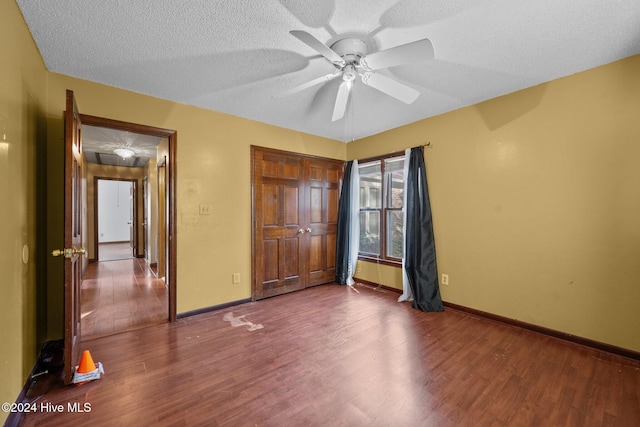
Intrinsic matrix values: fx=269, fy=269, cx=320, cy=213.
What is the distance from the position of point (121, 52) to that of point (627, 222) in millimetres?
4265

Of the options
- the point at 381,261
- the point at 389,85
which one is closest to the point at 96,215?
the point at 381,261

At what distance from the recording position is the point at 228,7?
5.39ft

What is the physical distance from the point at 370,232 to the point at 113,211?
9.43m

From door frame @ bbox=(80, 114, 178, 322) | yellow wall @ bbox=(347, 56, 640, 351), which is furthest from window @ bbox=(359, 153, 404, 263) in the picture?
door frame @ bbox=(80, 114, 178, 322)

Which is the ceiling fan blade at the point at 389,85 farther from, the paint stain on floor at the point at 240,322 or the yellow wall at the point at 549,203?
the paint stain on floor at the point at 240,322

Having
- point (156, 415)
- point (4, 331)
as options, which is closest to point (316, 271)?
point (156, 415)

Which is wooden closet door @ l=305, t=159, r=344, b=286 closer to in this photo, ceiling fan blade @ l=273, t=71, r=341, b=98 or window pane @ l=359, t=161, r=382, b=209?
window pane @ l=359, t=161, r=382, b=209

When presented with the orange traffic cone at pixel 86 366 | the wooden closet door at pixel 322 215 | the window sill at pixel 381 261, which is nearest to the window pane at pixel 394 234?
the window sill at pixel 381 261

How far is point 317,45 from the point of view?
5.35ft

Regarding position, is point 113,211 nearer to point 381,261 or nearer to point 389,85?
point 381,261

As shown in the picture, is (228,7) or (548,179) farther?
(548,179)

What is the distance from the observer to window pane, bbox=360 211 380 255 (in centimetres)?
439

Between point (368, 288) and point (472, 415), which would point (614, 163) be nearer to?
point (472, 415)

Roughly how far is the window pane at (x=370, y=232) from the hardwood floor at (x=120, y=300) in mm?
3016
